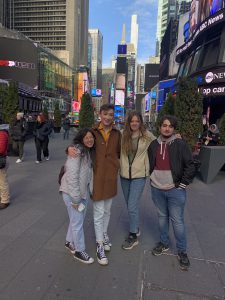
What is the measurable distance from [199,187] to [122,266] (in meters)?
4.88

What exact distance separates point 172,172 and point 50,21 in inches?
6532

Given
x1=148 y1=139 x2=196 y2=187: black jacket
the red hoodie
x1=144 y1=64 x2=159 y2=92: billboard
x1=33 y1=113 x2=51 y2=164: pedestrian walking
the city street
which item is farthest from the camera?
x1=144 y1=64 x2=159 y2=92: billboard

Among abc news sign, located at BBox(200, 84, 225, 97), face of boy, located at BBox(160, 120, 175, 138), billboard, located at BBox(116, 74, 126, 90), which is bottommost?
face of boy, located at BBox(160, 120, 175, 138)

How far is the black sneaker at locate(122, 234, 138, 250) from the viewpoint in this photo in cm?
402

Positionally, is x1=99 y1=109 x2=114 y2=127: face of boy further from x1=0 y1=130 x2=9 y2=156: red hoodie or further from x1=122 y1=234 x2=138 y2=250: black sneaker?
x1=0 y1=130 x2=9 y2=156: red hoodie

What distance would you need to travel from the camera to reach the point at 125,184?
12.9 ft

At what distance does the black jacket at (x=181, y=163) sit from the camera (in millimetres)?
3445

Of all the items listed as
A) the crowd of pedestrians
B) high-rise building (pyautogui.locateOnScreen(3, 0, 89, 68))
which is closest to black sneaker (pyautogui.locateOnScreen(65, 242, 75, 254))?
the crowd of pedestrians

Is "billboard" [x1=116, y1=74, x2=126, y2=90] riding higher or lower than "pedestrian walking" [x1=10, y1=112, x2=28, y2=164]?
higher

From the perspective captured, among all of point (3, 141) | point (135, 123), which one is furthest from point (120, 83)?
point (135, 123)

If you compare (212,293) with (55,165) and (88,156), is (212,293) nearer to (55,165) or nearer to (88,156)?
(88,156)

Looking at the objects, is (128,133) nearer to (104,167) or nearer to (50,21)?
(104,167)

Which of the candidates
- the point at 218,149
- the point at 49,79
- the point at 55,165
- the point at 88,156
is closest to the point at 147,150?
the point at 88,156

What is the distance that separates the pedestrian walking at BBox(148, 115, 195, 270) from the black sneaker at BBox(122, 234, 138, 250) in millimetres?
664
